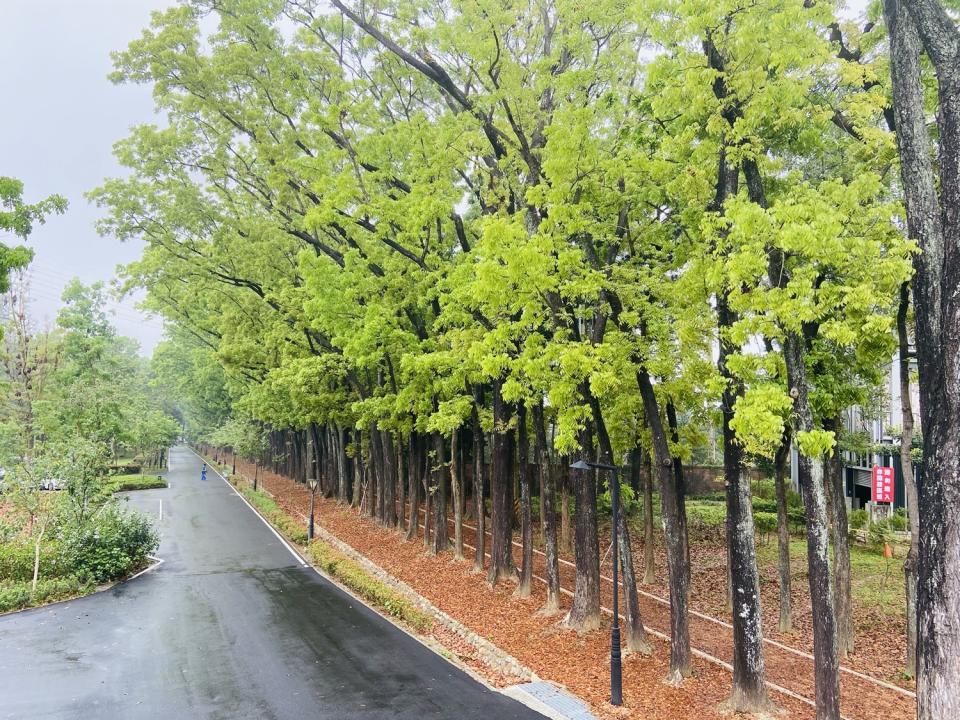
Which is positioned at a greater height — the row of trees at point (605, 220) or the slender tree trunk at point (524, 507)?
the row of trees at point (605, 220)

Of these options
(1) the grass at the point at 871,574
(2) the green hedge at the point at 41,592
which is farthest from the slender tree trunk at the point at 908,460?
(2) the green hedge at the point at 41,592

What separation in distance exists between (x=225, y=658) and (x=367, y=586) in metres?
4.91

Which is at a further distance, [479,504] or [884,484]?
[884,484]

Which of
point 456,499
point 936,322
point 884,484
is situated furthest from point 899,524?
point 936,322

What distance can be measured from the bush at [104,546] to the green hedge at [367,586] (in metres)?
5.61

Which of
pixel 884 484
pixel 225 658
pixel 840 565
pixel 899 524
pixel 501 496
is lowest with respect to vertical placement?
pixel 225 658

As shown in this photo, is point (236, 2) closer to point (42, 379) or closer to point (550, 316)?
point (550, 316)

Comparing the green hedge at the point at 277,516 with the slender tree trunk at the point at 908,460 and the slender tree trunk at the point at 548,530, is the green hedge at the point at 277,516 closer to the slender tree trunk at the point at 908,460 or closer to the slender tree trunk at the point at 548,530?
the slender tree trunk at the point at 548,530

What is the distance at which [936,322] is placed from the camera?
712 cm

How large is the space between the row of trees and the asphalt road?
3.79m

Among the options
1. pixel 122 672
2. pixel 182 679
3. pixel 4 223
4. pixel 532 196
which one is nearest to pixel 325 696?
pixel 182 679

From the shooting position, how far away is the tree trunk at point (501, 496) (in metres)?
15.5

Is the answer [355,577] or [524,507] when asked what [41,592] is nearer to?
[355,577]

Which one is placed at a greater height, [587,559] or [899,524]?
[587,559]
